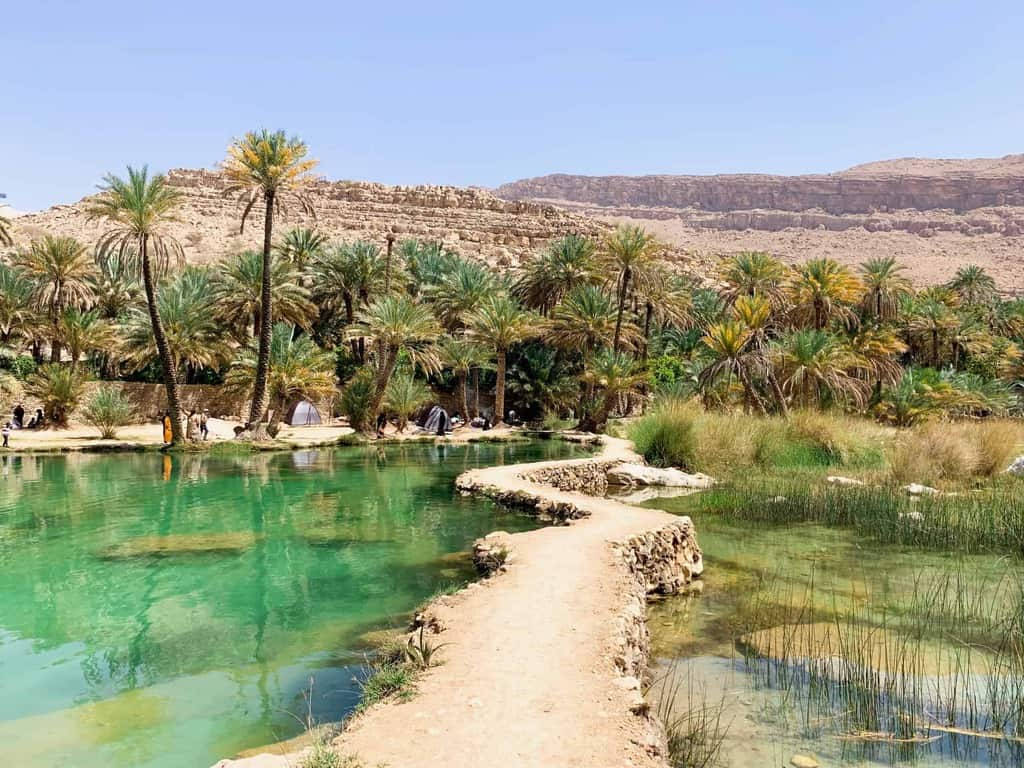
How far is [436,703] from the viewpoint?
18.3 feet

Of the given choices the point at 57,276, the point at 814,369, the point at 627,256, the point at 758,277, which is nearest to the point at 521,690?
the point at 814,369

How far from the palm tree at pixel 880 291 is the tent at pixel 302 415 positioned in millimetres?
29997

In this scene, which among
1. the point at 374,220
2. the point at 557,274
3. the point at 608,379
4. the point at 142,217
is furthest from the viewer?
the point at 374,220

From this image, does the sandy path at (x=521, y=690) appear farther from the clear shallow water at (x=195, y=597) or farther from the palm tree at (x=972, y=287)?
the palm tree at (x=972, y=287)

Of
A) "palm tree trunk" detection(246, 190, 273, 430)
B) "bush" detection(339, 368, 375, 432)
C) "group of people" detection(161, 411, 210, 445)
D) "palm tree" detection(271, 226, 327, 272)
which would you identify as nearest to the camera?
"group of people" detection(161, 411, 210, 445)

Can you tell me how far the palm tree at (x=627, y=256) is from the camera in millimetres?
35094

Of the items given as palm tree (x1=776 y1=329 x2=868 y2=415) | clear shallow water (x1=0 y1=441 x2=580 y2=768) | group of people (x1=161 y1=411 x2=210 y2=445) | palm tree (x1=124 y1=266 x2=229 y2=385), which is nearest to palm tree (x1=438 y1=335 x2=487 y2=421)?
palm tree (x1=124 y1=266 x2=229 y2=385)

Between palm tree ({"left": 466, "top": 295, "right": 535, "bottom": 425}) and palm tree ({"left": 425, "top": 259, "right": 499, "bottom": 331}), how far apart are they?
2.45 metres

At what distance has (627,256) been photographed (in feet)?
115

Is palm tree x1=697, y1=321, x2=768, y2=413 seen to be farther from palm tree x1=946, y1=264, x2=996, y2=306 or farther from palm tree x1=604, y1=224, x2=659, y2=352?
palm tree x1=946, y1=264, x2=996, y2=306

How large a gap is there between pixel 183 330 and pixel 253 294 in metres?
3.58

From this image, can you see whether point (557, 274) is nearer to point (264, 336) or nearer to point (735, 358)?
point (735, 358)

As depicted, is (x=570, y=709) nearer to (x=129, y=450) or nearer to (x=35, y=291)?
(x=129, y=450)

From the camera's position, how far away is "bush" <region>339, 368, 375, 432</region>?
33.1 metres
